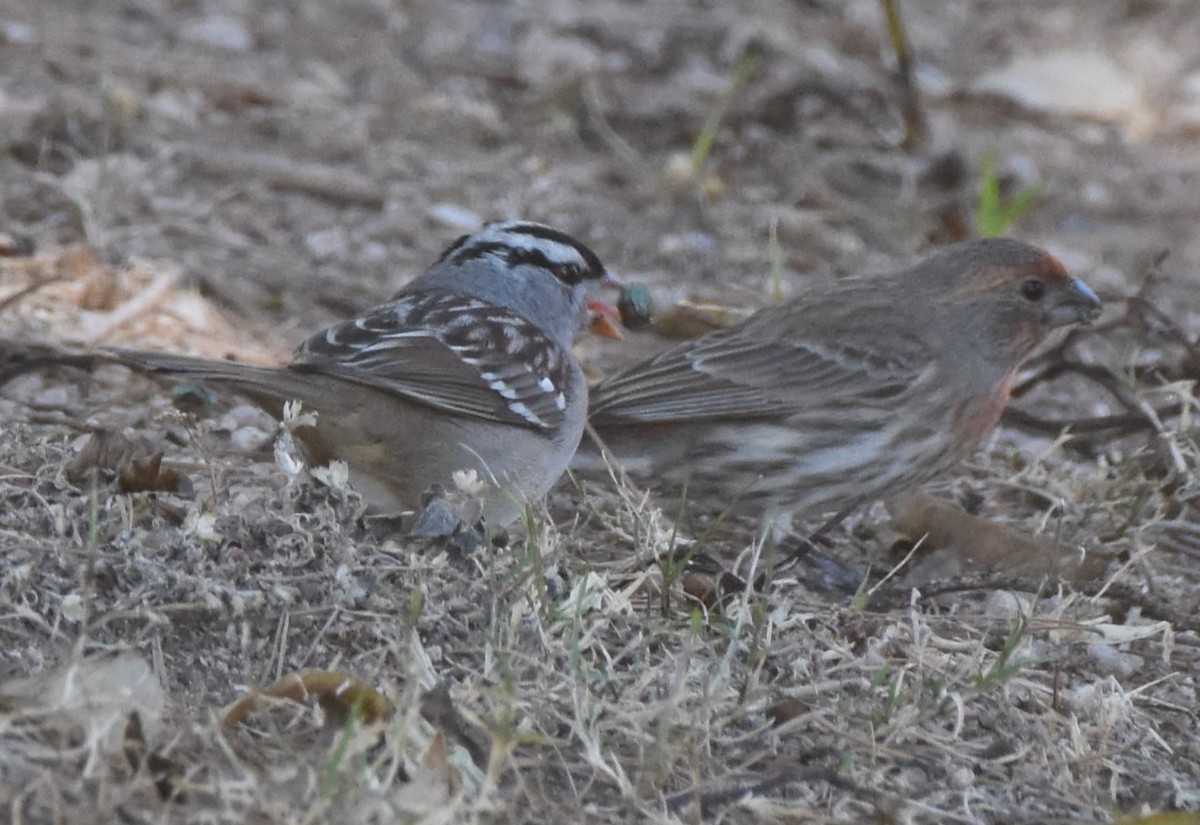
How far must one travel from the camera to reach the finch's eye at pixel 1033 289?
5.86 meters

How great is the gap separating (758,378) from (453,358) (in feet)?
4.18

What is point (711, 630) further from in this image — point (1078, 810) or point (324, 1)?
point (324, 1)

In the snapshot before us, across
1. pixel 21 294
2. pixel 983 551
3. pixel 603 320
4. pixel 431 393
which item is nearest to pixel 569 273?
pixel 603 320

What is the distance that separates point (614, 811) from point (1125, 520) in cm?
244

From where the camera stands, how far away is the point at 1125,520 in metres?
5.29

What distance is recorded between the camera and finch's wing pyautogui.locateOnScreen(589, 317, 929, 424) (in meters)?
5.55

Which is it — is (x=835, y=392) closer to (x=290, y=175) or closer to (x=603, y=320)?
(x=603, y=320)

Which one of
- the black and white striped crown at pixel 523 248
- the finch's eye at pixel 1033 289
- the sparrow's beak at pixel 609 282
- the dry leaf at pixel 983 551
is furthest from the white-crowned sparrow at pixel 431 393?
the finch's eye at pixel 1033 289

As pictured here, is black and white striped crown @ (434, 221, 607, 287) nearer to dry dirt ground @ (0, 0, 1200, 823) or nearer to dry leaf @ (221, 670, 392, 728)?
dry dirt ground @ (0, 0, 1200, 823)

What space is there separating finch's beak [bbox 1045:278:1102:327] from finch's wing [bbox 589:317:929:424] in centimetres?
47

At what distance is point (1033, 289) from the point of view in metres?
5.87

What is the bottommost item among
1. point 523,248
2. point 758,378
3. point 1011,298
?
point 758,378

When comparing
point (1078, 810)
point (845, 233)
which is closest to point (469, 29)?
point (845, 233)

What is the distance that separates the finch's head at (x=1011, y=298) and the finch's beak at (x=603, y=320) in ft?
3.47
